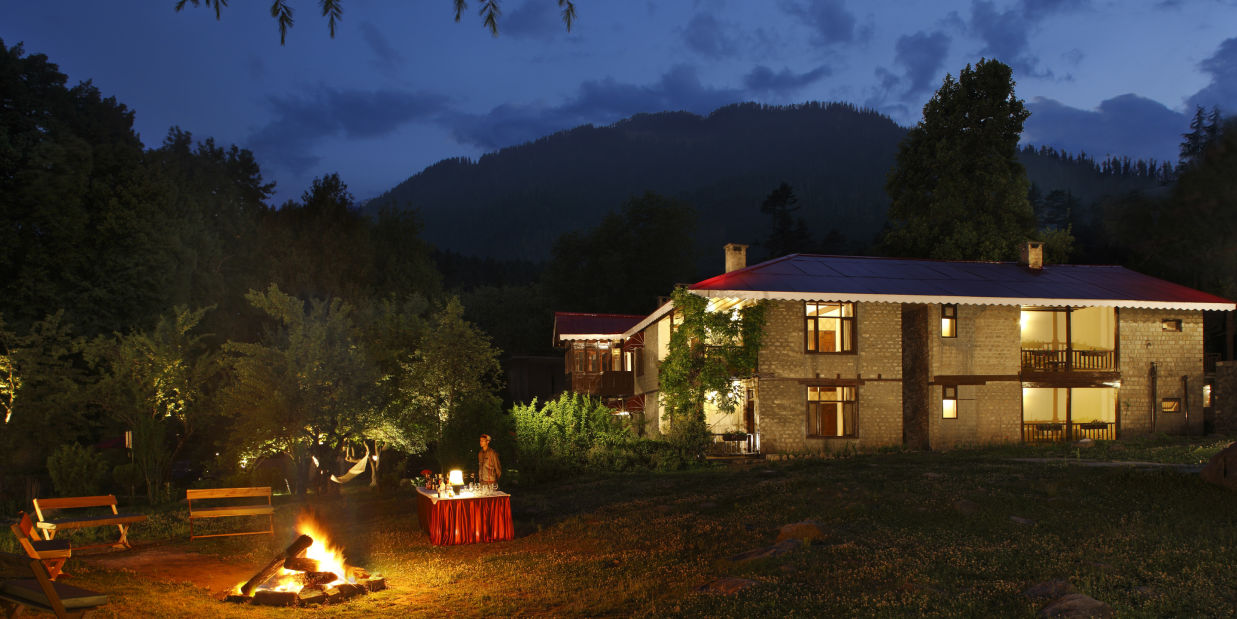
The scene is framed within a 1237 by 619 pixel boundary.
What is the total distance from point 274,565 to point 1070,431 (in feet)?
79.7

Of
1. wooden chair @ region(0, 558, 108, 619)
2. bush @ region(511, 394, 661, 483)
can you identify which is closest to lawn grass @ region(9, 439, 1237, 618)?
wooden chair @ region(0, 558, 108, 619)

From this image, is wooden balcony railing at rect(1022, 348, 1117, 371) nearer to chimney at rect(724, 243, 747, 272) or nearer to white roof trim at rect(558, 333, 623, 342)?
chimney at rect(724, 243, 747, 272)

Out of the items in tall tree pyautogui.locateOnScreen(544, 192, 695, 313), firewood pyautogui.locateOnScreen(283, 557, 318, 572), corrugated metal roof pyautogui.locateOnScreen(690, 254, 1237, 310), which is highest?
tall tree pyautogui.locateOnScreen(544, 192, 695, 313)

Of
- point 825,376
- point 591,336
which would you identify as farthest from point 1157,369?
point 591,336

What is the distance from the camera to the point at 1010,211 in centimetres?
3912

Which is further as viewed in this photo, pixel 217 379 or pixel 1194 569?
pixel 217 379

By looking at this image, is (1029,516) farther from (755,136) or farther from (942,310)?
(755,136)

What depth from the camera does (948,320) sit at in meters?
25.7

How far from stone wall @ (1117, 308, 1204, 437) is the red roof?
56.8ft

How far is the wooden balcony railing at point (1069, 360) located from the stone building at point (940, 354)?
4 centimetres

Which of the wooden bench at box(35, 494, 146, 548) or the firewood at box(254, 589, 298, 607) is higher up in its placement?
the wooden bench at box(35, 494, 146, 548)

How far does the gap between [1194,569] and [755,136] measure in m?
179

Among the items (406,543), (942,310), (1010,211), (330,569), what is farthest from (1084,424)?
(330,569)

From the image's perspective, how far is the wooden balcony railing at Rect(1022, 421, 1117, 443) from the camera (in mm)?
26219
